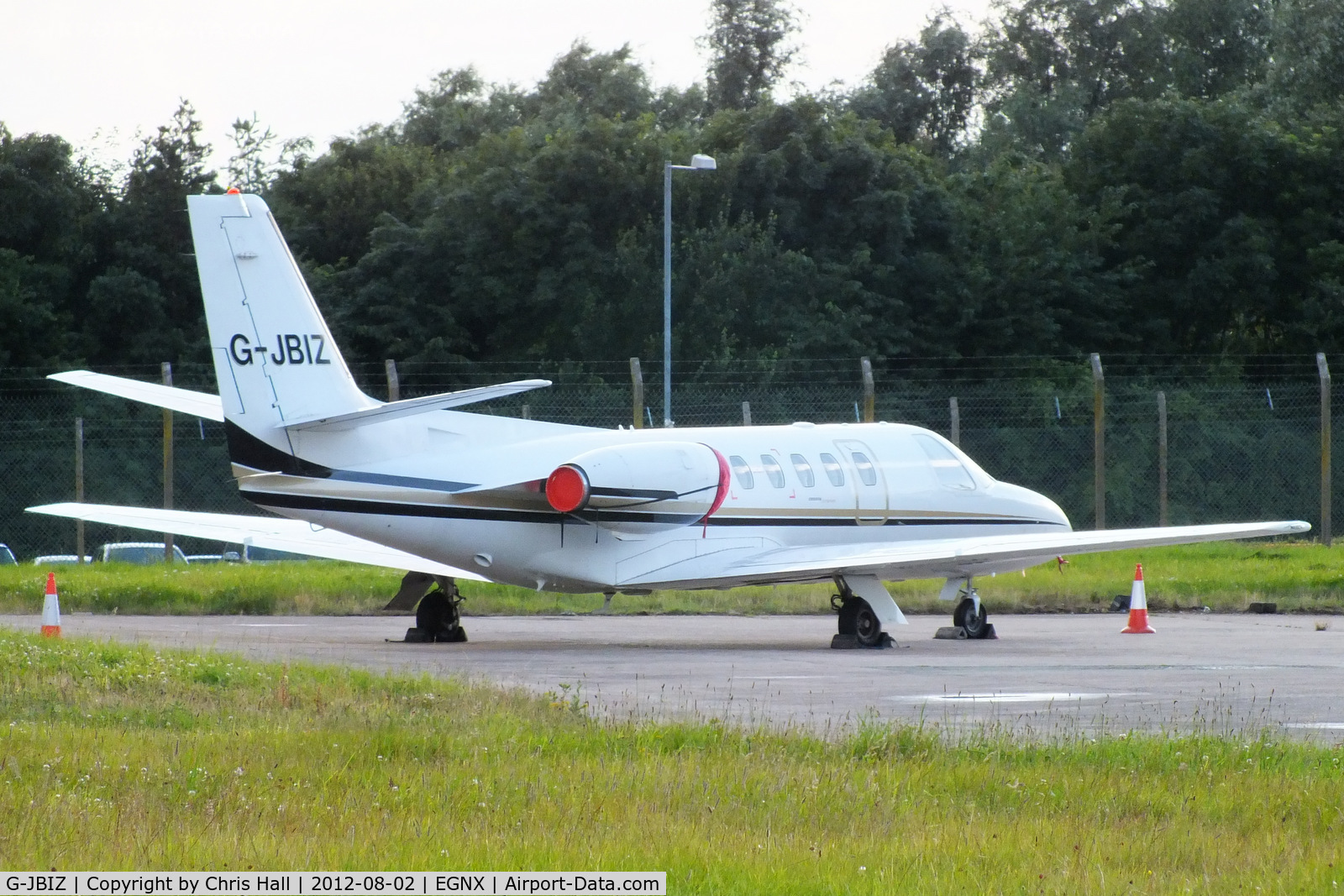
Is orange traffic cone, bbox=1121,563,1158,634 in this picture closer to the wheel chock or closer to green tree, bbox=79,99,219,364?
the wheel chock

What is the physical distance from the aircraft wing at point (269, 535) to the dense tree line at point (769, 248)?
24495 mm

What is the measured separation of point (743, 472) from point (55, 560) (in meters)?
18.0

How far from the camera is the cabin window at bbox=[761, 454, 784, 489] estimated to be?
68.8 ft

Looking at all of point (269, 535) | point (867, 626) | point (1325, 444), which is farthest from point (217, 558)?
point (1325, 444)

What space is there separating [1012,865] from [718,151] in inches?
1869

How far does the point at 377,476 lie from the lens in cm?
1817

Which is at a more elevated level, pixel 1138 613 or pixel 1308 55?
pixel 1308 55

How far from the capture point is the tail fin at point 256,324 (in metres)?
17.6

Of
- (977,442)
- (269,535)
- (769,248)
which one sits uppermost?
(769,248)

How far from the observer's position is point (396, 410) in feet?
56.7

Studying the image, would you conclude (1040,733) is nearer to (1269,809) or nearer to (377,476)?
(1269,809)

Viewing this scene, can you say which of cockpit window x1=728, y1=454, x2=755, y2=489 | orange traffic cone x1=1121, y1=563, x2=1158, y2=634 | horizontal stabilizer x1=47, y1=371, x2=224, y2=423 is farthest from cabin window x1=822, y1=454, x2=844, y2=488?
horizontal stabilizer x1=47, y1=371, x2=224, y2=423

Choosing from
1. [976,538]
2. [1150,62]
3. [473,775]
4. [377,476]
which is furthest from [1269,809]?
[1150,62]

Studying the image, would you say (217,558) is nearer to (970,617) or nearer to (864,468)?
(864,468)
